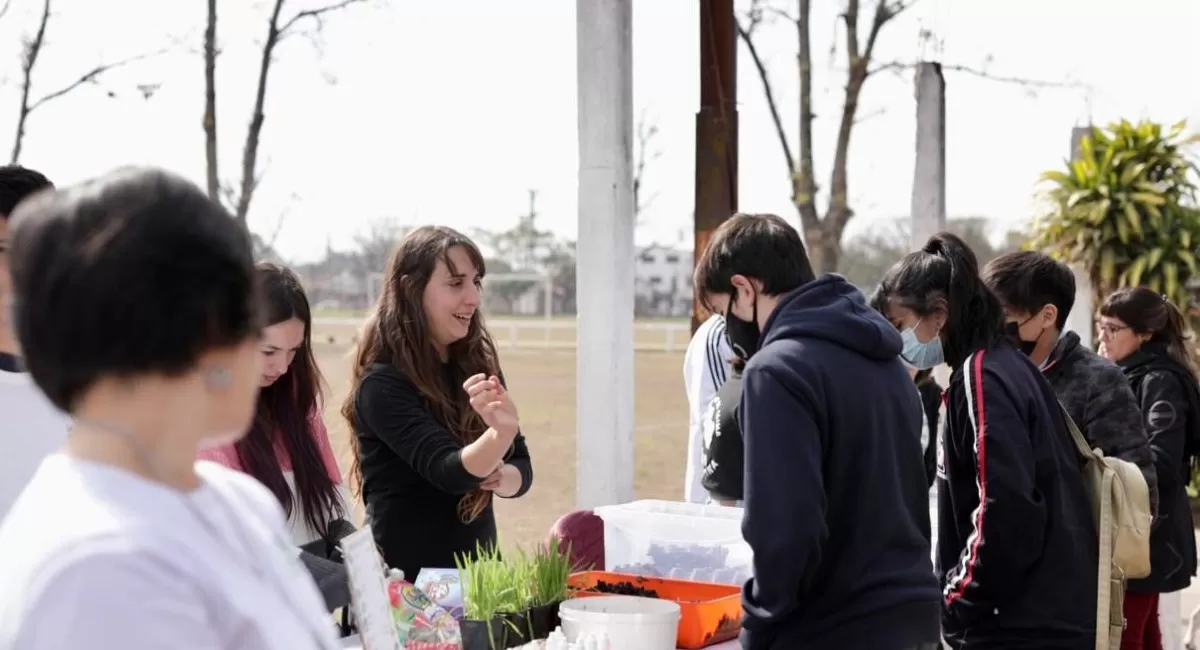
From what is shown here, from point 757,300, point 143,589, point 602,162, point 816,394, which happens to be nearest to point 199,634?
point 143,589

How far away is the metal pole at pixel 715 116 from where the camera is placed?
558cm

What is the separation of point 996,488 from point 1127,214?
21.1ft

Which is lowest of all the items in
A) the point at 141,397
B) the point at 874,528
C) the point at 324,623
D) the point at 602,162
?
the point at 874,528

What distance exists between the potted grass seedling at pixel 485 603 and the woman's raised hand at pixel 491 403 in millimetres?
284

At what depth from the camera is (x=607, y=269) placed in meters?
5.02

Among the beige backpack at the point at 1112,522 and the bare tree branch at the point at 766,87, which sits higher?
the bare tree branch at the point at 766,87

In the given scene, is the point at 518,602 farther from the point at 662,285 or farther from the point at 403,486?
the point at 662,285

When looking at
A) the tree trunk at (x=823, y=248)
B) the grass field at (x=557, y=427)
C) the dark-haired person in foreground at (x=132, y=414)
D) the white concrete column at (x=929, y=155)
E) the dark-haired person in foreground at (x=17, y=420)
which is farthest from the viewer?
the tree trunk at (x=823, y=248)

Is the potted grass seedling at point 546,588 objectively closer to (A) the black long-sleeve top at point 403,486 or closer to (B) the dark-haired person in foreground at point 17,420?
(A) the black long-sleeve top at point 403,486

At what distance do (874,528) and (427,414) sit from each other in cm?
107

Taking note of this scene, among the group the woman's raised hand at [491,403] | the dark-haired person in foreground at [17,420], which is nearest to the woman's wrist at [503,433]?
the woman's raised hand at [491,403]

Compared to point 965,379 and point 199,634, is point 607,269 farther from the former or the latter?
point 199,634

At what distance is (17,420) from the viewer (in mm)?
1871

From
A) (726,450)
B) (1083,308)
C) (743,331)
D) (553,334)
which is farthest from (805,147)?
(553,334)
